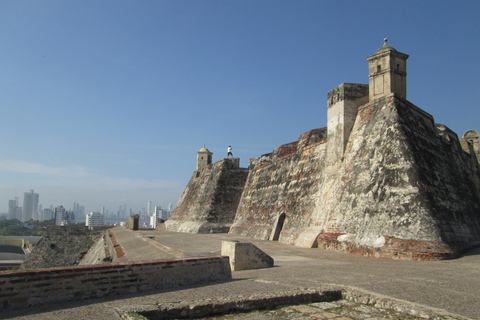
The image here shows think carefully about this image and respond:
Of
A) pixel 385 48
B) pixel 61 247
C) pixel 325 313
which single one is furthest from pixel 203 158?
pixel 325 313

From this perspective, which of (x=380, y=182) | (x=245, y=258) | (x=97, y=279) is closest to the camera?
(x=97, y=279)

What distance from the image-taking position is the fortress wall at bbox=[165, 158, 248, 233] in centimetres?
2403

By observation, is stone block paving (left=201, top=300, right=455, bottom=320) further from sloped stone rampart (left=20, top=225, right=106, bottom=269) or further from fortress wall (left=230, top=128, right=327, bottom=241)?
sloped stone rampart (left=20, top=225, right=106, bottom=269)

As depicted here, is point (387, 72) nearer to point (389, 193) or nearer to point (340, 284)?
point (389, 193)

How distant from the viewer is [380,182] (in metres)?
10.5

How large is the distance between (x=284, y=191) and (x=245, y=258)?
10431mm

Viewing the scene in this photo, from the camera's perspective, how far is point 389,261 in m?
8.55

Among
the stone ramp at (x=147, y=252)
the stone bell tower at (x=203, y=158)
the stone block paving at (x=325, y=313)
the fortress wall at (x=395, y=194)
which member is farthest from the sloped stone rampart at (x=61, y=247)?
the stone block paving at (x=325, y=313)

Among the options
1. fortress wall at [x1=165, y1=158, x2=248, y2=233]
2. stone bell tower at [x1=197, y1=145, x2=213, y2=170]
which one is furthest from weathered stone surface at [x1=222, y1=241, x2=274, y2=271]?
stone bell tower at [x1=197, y1=145, x2=213, y2=170]

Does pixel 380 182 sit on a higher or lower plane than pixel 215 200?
higher

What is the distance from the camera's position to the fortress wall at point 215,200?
2403cm

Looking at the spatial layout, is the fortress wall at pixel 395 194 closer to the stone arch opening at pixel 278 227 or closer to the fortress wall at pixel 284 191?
the fortress wall at pixel 284 191

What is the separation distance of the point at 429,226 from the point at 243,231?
1268 cm

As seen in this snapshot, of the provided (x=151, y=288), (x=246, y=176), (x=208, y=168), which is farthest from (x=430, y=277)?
(x=208, y=168)
